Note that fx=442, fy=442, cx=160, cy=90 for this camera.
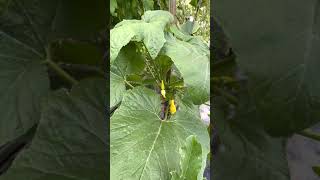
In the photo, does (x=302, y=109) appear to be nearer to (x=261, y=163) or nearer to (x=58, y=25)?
(x=261, y=163)

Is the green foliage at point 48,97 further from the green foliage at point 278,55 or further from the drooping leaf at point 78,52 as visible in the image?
the green foliage at point 278,55

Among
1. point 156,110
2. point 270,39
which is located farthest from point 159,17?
point 270,39

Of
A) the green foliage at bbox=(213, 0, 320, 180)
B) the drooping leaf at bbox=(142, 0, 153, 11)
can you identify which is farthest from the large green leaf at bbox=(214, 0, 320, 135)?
the drooping leaf at bbox=(142, 0, 153, 11)

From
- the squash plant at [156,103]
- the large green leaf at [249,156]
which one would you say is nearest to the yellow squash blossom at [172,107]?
the squash plant at [156,103]

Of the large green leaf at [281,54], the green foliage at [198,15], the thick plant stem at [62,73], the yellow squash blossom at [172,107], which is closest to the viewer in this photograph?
the large green leaf at [281,54]

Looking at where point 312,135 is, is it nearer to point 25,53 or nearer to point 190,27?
point 25,53

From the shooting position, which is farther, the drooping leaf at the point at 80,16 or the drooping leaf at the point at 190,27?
the drooping leaf at the point at 190,27

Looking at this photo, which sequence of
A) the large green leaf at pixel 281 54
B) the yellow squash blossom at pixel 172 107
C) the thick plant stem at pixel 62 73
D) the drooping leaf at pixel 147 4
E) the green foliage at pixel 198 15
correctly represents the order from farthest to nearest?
1. the green foliage at pixel 198 15
2. the drooping leaf at pixel 147 4
3. the yellow squash blossom at pixel 172 107
4. the thick plant stem at pixel 62 73
5. the large green leaf at pixel 281 54
